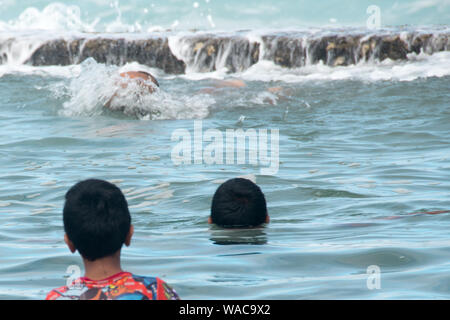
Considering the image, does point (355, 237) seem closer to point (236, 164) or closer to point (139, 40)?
point (236, 164)

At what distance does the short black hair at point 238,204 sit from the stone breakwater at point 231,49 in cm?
1338

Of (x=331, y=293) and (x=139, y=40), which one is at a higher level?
(x=139, y=40)

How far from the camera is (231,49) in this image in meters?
20.3

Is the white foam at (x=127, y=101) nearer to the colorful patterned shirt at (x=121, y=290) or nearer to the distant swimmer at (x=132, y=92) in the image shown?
the distant swimmer at (x=132, y=92)

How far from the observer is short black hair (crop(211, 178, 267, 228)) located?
602 cm

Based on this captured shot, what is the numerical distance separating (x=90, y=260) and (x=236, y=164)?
6559 millimetres

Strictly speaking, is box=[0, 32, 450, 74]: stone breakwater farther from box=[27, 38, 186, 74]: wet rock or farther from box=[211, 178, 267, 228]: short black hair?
box=[211, 178, 267, 228]: short black hair

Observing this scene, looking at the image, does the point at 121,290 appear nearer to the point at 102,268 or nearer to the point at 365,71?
the point at 102,268

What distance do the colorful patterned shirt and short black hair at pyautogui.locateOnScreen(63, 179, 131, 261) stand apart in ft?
0.55

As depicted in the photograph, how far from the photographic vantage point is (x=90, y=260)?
2.97 metres

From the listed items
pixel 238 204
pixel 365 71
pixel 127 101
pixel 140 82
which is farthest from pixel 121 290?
pixel 365 71

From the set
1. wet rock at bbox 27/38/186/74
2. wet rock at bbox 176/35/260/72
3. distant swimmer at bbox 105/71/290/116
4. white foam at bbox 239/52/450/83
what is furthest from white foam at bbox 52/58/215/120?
wet rock at bbox 27/38/186/74

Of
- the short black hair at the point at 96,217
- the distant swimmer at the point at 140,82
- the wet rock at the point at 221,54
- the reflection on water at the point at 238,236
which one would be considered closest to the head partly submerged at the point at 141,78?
the distant swimmer at the point at 140,82
